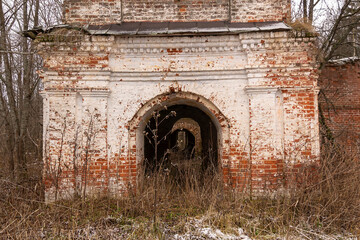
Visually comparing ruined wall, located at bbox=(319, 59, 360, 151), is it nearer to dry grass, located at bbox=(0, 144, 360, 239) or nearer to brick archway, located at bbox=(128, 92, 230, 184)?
dry grass, located at bbox=(0, 144, 360, 239)

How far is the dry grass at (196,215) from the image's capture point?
3945 millimetres

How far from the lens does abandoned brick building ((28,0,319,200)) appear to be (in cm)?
519

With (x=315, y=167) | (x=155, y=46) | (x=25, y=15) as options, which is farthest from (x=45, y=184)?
(x=25, y=15)

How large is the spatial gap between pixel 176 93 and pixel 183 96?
15 centimetres

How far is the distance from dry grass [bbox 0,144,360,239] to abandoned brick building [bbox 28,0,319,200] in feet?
1.78

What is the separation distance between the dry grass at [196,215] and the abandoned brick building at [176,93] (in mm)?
544

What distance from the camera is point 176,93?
5.45 meters

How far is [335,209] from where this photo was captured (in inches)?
171

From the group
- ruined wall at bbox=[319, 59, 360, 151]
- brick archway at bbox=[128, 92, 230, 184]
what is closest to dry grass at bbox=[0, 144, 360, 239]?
brick archway at bbox=[128, 92, 230, 184]

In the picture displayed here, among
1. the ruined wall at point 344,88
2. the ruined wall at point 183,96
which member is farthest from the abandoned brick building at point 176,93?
the ruined wall at point 344,88

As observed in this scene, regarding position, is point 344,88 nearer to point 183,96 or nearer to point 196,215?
point 183,96

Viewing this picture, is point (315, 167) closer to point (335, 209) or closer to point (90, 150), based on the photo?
point (335, 209)

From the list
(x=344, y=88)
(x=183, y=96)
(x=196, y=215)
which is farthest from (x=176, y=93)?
(x=344, y=88)

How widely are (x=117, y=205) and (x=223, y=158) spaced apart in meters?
2.14
